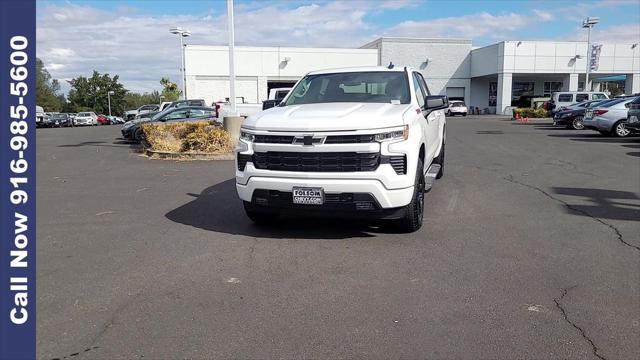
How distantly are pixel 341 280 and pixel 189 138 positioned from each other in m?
10.9

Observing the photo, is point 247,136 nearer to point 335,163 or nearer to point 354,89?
point 335,163

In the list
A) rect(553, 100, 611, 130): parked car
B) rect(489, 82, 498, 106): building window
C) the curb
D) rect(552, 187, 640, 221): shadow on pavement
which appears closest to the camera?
rect(552, 187, 640, 221): shadow on pavement

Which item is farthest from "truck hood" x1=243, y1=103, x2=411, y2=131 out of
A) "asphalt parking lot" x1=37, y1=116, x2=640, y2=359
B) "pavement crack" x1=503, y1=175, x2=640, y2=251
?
"pavement crack" x1=503, y1=175, x2=640, y2=251

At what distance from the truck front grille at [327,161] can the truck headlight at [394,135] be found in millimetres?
188

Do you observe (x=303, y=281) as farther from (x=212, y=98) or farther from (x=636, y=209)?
(x=212, y=98)

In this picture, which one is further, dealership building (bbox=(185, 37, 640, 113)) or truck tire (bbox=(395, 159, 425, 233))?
dealership building (bbox=(185, 37, 640, 113))

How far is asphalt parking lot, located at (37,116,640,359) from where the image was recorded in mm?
3596

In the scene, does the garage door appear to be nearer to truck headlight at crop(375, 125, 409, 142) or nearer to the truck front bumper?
truck headlight at crop(375, 125, 409, 142)

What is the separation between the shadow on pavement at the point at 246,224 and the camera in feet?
20.9

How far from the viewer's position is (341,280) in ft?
15.6

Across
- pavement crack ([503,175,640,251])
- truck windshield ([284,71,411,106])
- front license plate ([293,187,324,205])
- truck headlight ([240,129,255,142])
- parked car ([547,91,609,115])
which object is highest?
parked car ([547,91,609,115])

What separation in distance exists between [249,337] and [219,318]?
0.41 m
